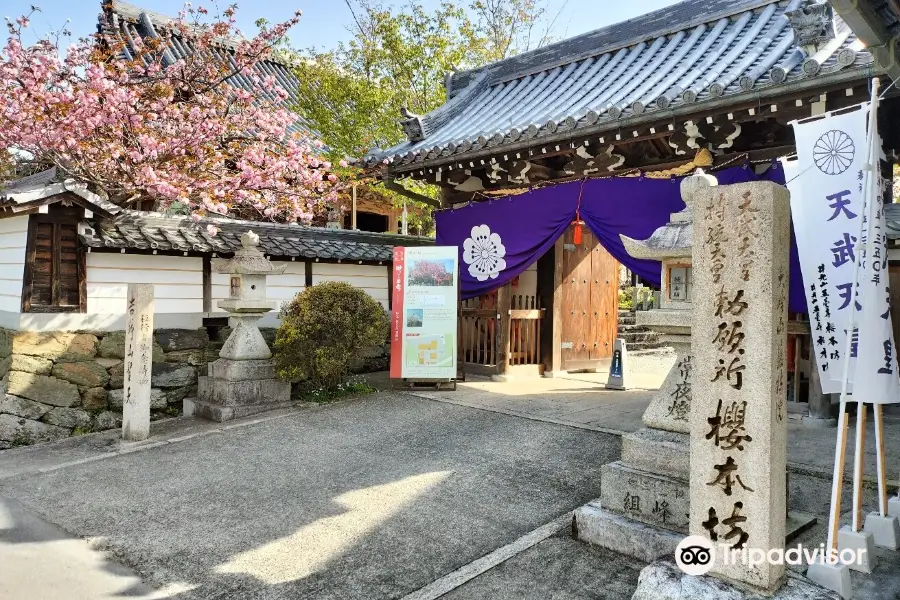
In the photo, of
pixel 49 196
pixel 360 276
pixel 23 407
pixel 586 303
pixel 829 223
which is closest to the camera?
pixel 829 223

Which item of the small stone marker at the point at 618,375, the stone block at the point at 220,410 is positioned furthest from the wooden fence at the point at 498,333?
the stone block at the point at 220,410

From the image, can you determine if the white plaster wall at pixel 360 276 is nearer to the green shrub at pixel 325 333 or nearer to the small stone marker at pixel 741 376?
the green shrub at pixel 325 333

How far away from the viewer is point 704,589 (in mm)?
2914

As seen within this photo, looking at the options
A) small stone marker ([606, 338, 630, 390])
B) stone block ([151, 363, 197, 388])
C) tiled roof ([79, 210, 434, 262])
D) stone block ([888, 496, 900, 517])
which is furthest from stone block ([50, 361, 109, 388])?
stone block ([888, 496, 900, 517])

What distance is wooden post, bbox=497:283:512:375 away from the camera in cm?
988

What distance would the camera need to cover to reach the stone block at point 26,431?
7754 mm

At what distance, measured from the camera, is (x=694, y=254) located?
3.23 meters

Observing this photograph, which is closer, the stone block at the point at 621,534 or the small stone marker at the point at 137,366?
the stone block at the point at 621,534

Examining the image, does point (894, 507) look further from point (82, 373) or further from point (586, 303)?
point (82, 373)

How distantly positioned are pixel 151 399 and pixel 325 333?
2809 millimetres

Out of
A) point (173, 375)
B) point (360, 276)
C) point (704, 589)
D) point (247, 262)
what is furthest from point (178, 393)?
point (704, 589)

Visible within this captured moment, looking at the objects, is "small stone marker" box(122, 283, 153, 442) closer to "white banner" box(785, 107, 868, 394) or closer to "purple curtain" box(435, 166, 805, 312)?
"purple curtain" box(435, 166, 805, 312)

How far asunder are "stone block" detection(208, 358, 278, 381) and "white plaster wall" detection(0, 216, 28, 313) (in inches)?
102

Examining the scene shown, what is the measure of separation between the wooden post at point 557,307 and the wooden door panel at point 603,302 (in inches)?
42.6
